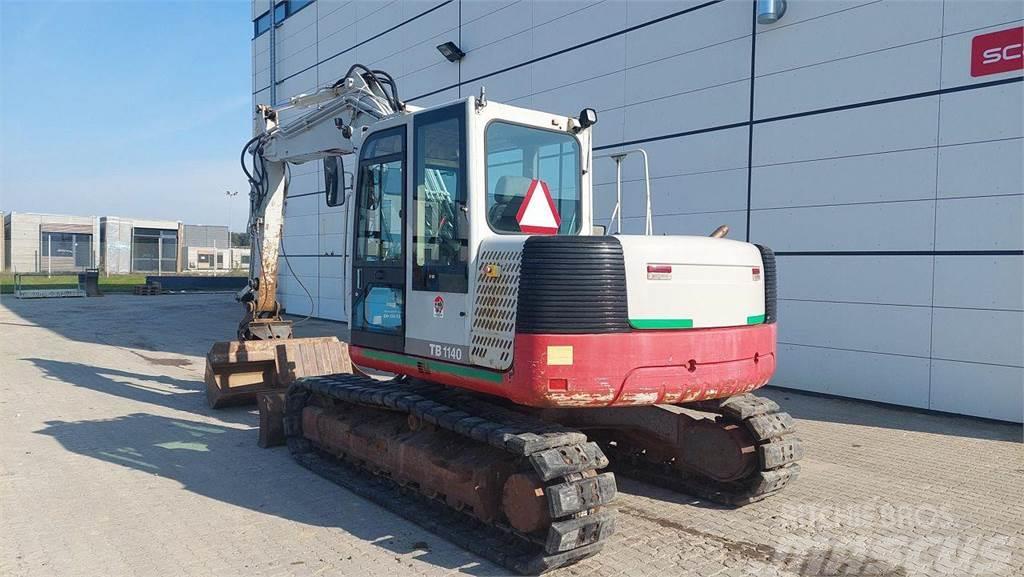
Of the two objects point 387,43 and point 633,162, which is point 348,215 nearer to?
point 633,162

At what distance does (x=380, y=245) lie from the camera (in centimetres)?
568

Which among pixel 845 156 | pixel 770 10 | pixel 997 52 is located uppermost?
pixel 770 10

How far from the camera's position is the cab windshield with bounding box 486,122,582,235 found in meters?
5.02

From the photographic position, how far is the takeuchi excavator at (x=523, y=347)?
4.36 meters

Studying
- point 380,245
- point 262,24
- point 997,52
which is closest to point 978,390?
point 997,52

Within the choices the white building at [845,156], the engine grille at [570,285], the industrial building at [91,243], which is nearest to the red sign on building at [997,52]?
the white building at [845,156]

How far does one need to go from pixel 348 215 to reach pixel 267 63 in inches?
784

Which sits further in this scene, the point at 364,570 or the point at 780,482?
the point at 780,482

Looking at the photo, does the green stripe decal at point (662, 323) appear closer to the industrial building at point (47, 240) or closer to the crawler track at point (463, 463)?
the crawler track at point (463, 463)

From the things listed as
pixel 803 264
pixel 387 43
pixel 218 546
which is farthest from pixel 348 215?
pixel 387 43

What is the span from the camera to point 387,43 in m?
18.0

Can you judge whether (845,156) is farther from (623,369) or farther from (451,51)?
(451,51)

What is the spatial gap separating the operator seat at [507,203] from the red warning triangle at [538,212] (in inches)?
1.5

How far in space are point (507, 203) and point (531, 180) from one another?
0.33 metres
